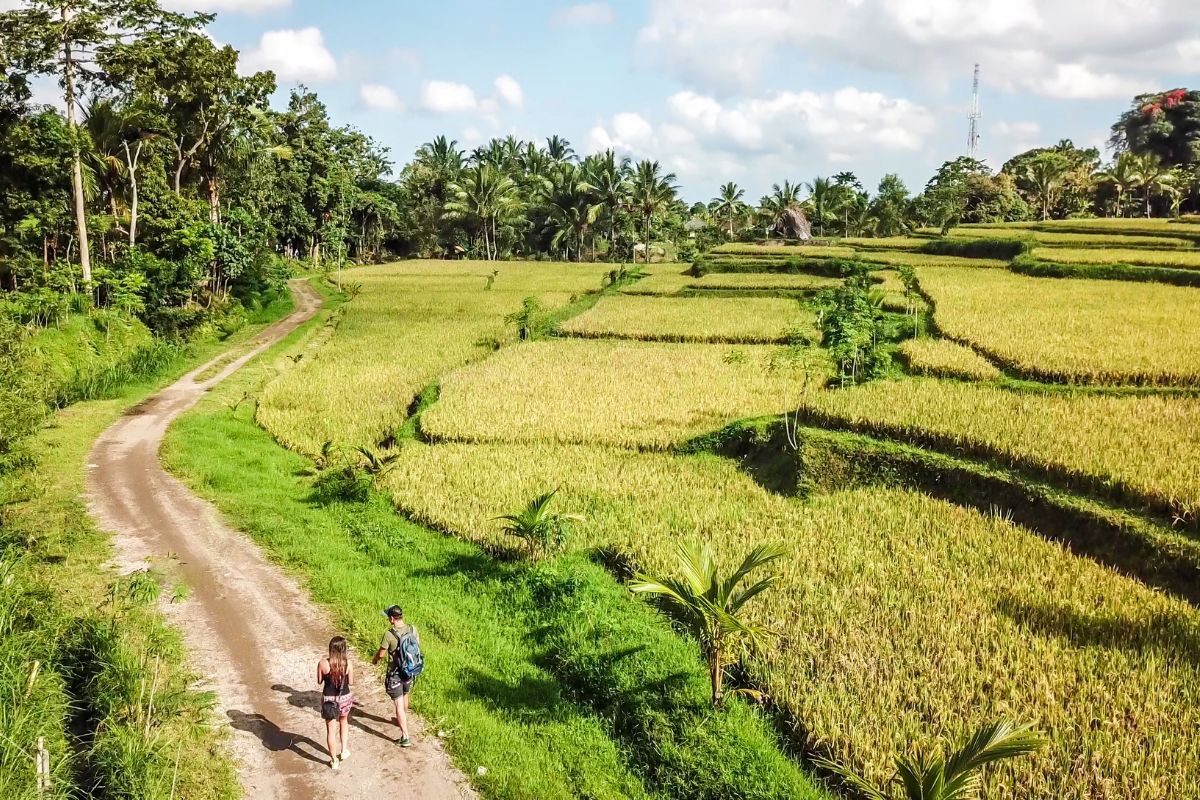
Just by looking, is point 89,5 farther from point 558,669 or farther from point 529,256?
point 529,256

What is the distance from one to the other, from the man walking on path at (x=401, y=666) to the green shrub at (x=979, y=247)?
33.1 meters

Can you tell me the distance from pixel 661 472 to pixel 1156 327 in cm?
1268

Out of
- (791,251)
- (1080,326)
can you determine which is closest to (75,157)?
(1080,326)

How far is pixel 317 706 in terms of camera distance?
7395mm

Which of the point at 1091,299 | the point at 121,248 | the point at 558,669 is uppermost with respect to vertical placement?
the point at 121,248

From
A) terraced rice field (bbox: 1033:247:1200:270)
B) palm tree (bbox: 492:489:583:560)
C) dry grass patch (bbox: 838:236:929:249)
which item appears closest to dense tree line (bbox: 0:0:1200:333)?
dry grass patch (bbox: 838:236:929:249)

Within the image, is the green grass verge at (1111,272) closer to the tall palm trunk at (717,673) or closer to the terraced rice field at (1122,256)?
the terraced rice field at (1122,256)

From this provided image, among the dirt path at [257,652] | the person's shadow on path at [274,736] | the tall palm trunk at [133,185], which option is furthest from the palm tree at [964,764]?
the tall palm trunk at [133,185]

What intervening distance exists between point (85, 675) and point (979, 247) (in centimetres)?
3841

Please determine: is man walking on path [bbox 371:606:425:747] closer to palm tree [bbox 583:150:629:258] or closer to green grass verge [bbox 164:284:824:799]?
green grass verge [bbox 164:284:824:799]

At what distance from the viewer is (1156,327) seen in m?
17.5

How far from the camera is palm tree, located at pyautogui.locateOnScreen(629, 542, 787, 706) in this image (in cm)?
705

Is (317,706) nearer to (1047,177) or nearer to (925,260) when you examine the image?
(925,260)

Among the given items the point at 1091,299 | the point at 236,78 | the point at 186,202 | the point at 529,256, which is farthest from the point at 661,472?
the point at 529,256
